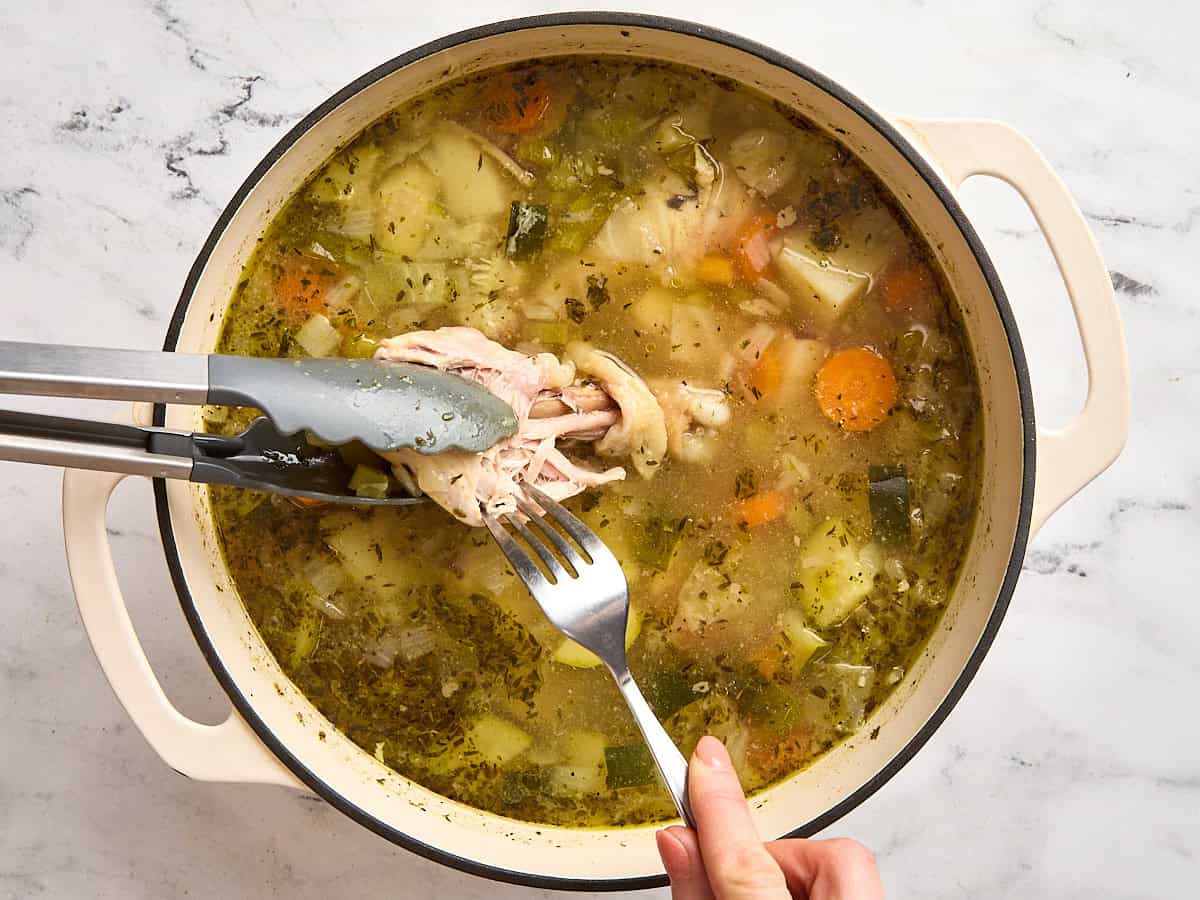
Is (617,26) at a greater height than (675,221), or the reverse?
(617,26)

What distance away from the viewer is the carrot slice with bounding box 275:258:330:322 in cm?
232

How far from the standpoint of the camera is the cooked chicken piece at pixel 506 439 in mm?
2088

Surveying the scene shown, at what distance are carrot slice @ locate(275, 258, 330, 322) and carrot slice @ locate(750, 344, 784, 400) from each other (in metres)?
0.95

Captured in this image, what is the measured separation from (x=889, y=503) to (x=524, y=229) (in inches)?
39.0

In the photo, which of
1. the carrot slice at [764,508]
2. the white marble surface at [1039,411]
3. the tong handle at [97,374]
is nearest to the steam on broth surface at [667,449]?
the carrot slice at [764,508]

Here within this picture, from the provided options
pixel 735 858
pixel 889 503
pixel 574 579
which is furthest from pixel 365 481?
pixel 889 503

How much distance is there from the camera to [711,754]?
1.79 m

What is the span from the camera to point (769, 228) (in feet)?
7.73

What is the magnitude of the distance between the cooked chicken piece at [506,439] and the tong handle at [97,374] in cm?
51

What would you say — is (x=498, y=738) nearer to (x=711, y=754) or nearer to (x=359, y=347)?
(x=711, y=754)

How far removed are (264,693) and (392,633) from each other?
292 mm

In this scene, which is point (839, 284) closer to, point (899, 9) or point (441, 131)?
point (899, 9)

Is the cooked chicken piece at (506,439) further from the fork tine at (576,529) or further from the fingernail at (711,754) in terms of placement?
the fingernail at (711,754)

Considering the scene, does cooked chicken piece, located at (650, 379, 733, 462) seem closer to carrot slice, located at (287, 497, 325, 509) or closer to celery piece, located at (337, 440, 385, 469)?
celery piece, located at (337, 440, 385, 469)
